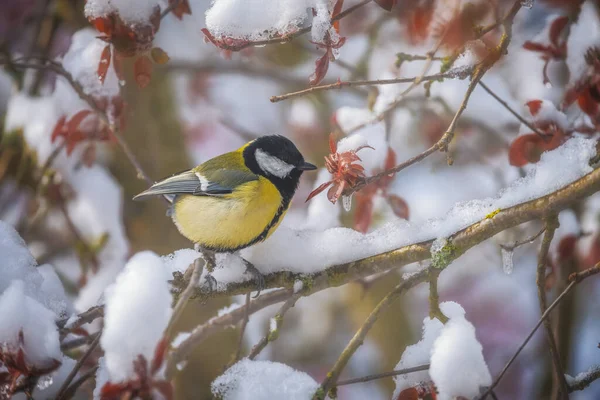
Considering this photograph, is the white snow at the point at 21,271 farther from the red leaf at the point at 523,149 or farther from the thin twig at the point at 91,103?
the red leaf at the point at 523,149

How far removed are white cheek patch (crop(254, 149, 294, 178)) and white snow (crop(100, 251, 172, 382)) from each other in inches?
42.1

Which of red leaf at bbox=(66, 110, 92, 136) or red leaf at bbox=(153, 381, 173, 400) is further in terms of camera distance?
red leaf at bbox=(66, 110, 92, 136)

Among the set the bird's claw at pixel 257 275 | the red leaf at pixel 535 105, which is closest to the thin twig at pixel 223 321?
the bird's claw at pixel 257 275

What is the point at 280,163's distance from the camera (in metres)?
2.03

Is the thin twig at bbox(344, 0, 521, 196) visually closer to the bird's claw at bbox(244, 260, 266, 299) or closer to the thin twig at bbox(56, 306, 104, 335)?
the bird's claw at bbox(244, 260, 266, 299)

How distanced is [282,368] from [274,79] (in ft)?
6.70

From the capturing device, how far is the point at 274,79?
3.00 meters

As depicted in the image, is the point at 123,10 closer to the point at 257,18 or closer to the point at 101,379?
the point at 257,18

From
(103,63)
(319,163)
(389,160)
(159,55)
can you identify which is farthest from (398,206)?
(319,163)

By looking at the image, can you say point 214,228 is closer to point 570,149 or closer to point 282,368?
point 282,368

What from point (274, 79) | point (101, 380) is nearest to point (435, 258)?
point (101, 380)

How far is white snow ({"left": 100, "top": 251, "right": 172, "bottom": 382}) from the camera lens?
3.13ft

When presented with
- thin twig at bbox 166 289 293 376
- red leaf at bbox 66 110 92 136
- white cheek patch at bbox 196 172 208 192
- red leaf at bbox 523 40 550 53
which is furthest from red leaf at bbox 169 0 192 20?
red leaf at bbox 523 40 550 53

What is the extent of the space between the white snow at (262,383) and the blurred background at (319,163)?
0.49 meters
